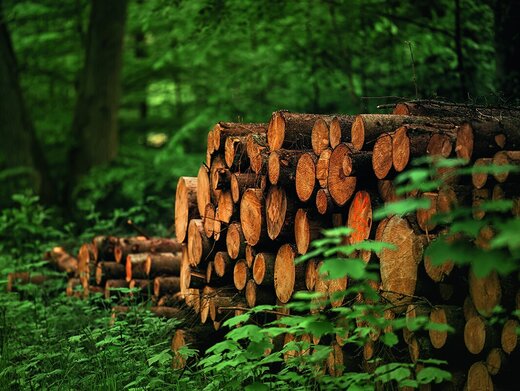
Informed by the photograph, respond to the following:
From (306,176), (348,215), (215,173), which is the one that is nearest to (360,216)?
(348,215)

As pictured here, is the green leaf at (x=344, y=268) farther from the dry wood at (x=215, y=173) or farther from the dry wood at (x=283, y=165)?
the dry wood at (x=215, y=173)

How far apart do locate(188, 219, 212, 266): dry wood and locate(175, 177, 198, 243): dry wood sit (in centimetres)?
15

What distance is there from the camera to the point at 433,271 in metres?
3.15

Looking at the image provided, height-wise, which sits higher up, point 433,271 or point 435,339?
point 433,271

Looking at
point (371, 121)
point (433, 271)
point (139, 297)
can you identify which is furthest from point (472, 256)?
point (139, 297)

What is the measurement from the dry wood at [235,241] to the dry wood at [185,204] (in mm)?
740

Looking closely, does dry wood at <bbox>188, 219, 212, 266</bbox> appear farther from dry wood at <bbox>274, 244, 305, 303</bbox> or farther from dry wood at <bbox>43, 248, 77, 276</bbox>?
dry wood at <bbox>43, 248, 77, 276</bbox>

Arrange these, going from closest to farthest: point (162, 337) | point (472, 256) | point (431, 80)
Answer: point (472, 256) < point (162, 337) < point (431, 80)

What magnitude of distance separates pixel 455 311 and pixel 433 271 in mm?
201

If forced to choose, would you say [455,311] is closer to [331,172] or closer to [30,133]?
[331,172]

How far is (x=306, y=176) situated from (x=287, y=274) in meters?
0.61

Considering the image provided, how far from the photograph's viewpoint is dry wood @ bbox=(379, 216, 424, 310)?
3.26 meters

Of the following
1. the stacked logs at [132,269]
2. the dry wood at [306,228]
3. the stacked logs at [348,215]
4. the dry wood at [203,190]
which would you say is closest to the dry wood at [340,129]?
the stacked logs at [348,215]

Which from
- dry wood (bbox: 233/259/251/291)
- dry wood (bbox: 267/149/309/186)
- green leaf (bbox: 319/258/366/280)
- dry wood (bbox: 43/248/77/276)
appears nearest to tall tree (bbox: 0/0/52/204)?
dry wood (bbox: 43/248/77/276)
